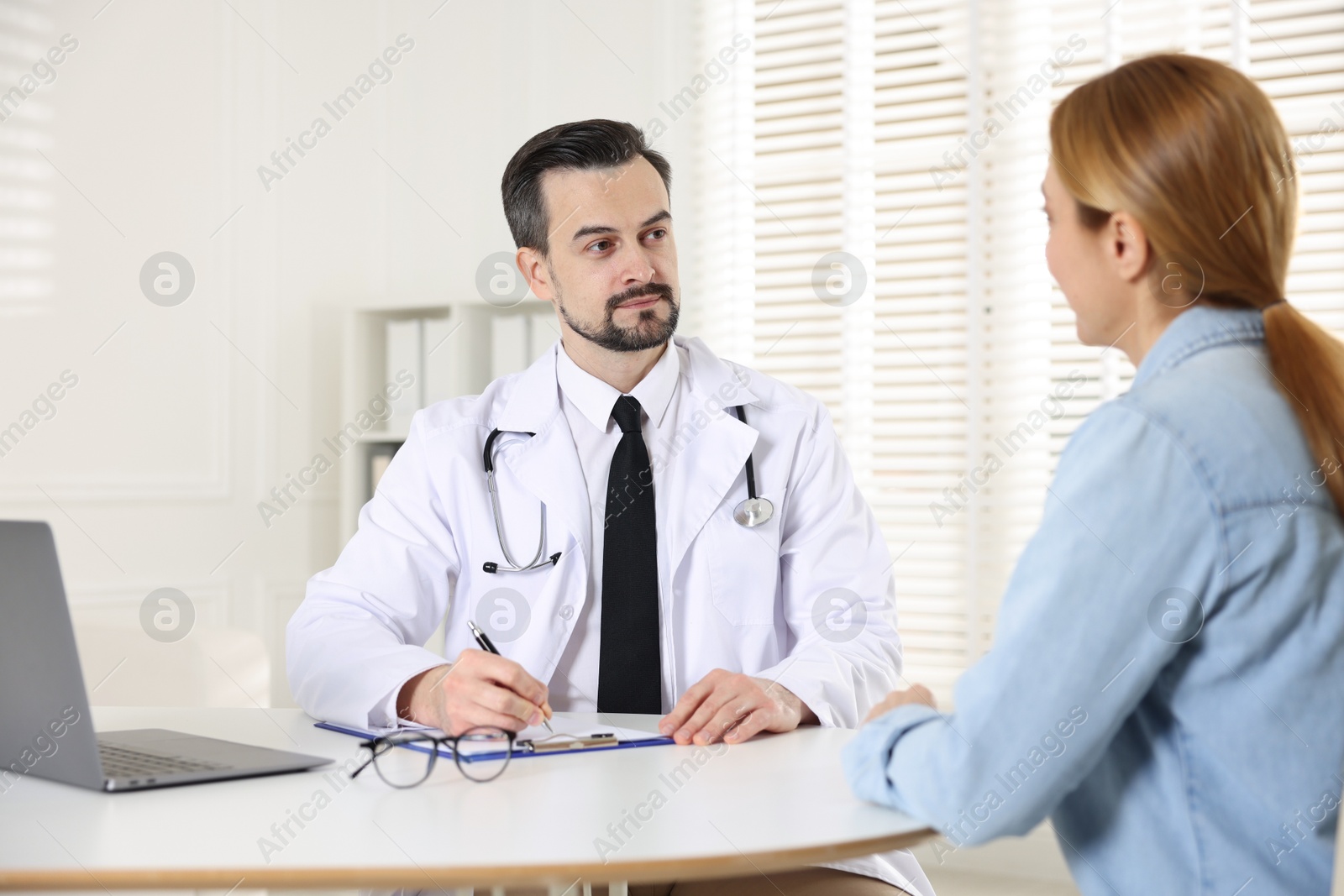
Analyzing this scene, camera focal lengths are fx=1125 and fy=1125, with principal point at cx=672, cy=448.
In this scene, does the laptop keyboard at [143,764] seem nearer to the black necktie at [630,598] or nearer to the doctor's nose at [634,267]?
the black necktie at [630,598]

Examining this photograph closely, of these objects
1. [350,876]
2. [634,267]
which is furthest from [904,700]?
[634,267]

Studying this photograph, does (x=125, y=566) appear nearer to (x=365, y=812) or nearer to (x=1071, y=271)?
(x=365, y=812)

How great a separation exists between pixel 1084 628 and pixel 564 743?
651 millimetres

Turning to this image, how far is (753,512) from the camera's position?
1.91 m

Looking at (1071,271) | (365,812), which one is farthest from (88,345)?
(1071,271)

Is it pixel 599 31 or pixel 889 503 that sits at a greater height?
pixel 599 31

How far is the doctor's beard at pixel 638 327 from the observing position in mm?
2045

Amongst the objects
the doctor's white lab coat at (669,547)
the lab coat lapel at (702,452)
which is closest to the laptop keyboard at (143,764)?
the doctor's white lab coat at (669,547)

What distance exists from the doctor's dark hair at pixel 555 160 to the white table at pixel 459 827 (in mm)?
1215

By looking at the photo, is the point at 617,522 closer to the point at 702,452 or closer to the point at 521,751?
the point at 702,452

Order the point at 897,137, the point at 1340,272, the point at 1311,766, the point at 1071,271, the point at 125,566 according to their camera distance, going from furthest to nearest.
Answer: the point at 897,137 → the point at 125,566 → the point at 1340,272 → the point at 1071,271 → the point at 1311,766

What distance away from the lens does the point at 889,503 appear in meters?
3.70

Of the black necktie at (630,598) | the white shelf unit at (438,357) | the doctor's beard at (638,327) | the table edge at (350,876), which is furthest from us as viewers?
the white shelf unit at (438,357)

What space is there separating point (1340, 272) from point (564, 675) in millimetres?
2635
